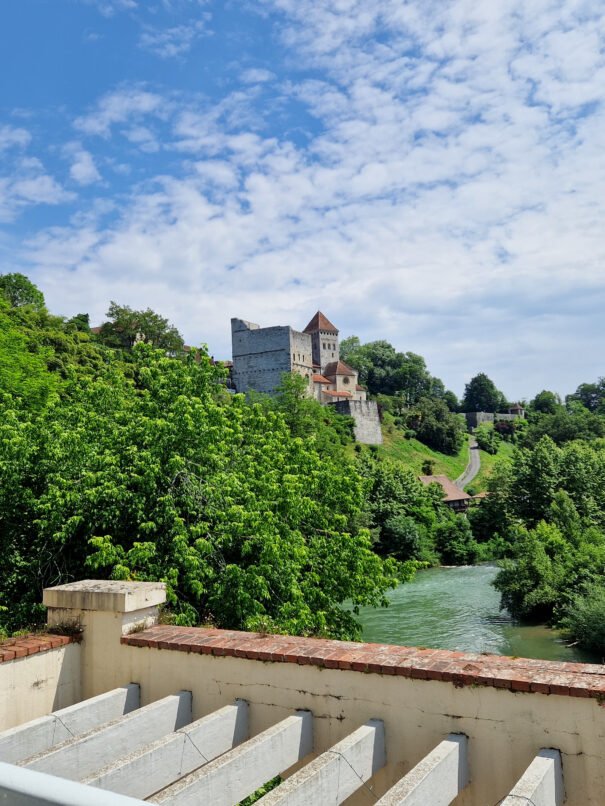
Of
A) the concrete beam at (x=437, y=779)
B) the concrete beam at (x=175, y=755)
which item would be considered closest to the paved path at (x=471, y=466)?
the concrete beam at (x=175, y=755)

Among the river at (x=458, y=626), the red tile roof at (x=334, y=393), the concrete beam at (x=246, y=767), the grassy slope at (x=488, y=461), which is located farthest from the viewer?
the red tile roof at (x=334, y=393)

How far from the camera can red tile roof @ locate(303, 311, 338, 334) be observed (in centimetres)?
9381

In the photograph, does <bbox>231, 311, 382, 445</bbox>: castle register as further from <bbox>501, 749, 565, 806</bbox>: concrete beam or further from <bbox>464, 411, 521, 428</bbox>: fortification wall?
<bbox>501, 749, 565, 806</bbox>: concrete beam

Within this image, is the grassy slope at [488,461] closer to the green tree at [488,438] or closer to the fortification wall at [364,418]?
the green tree at [488,438]

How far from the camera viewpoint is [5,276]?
1966 inches

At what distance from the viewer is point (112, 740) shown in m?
4.17

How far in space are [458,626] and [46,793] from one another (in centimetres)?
2400

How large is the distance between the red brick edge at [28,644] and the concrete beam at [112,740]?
48.6 inches

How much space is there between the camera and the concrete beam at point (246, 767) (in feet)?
11.0

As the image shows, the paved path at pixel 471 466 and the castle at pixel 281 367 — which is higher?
the castle at pixel 281 367

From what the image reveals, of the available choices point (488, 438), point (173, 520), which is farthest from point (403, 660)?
point (488, 438)

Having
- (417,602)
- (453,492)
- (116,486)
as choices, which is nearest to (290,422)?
(453,492)

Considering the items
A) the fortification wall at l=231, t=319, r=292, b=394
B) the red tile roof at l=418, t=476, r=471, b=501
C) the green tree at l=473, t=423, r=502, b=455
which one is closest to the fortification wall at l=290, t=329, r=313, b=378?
the fortification wall at l=231, t=319, r=292, b=394

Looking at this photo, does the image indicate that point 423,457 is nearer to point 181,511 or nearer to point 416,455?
point 416,455
